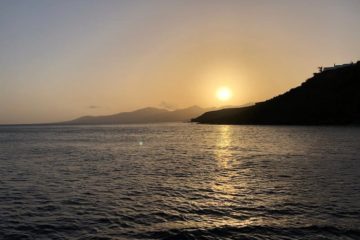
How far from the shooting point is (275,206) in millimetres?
25094

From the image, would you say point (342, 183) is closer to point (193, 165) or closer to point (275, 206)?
point (275, 206)

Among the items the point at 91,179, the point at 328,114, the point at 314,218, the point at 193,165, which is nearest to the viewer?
the point at 314,218

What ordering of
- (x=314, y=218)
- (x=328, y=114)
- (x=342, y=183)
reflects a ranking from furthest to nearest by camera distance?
(x=328, y=114), (x=342, y=183), (x=314, y=218)

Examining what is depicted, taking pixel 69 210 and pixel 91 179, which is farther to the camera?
pixel 91 179

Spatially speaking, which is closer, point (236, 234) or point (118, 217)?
point (236, 234)

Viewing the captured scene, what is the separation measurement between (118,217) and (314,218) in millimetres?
12264

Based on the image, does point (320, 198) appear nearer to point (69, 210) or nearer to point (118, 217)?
point (118, 217)

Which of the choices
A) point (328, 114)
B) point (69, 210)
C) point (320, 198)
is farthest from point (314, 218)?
point (328, 114)

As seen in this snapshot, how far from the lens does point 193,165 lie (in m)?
49.0

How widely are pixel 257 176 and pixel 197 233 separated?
20.1 m

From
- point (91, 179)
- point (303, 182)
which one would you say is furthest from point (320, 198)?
point (91, 179)

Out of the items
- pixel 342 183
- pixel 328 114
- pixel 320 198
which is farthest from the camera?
pixel 328 114

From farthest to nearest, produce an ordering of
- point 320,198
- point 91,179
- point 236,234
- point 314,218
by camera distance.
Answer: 1. point 91,179
2. point 320,198
3. point 314,218
4. point 236,234

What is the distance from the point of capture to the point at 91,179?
3788 cm
